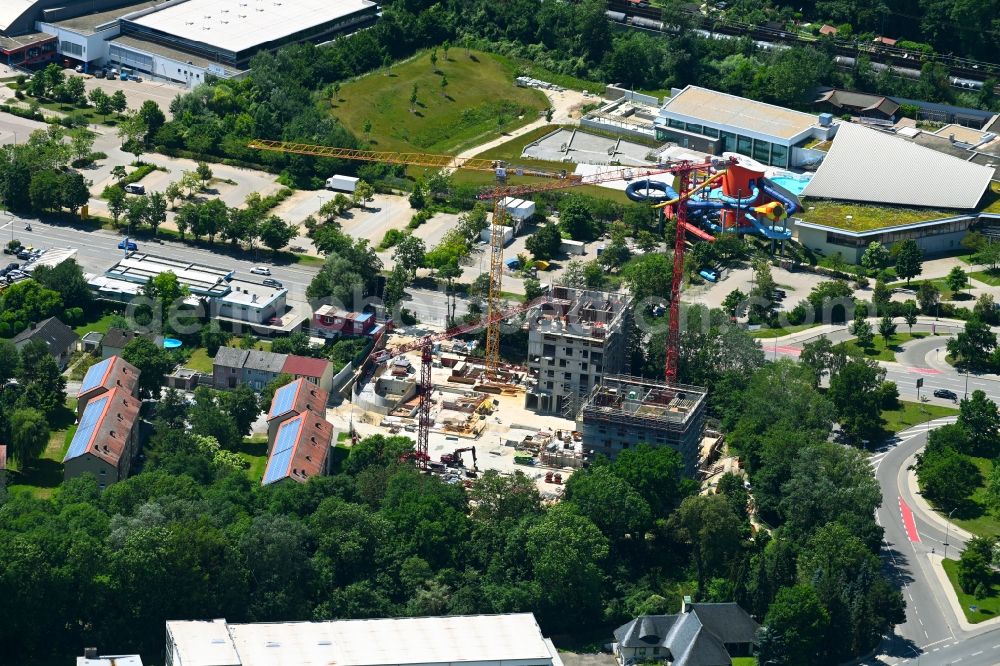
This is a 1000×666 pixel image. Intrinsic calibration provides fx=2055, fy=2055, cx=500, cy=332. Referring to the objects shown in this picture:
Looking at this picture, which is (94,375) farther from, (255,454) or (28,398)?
(255,454)

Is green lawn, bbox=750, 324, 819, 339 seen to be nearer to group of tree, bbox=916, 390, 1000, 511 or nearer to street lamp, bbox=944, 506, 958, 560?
group of tree, bbox=916, 390, 1000, 511

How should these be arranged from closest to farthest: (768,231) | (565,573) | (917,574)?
(565,573) < (917,574) < (768,231)

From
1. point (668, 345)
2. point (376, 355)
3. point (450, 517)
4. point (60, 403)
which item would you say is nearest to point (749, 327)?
point (668, 345)

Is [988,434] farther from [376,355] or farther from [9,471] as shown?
[9,471]

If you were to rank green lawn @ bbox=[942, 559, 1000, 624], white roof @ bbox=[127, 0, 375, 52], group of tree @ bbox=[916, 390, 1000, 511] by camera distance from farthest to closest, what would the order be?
white roof @ bbox=[127, 0, 375, 52], group of tree @ bbox=[916, 390, 1000, 511], green lawn @ bbox=[942, 559, 1000, 624]

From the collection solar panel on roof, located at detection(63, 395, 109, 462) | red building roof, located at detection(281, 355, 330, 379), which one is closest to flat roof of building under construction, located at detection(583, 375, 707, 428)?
red building roof, located at detection(281, 355, 330, 379)

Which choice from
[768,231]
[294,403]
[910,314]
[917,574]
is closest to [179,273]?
[294,403]

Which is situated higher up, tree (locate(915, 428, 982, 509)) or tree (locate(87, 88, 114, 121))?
tree (locate(915, 428, 982, 509))
